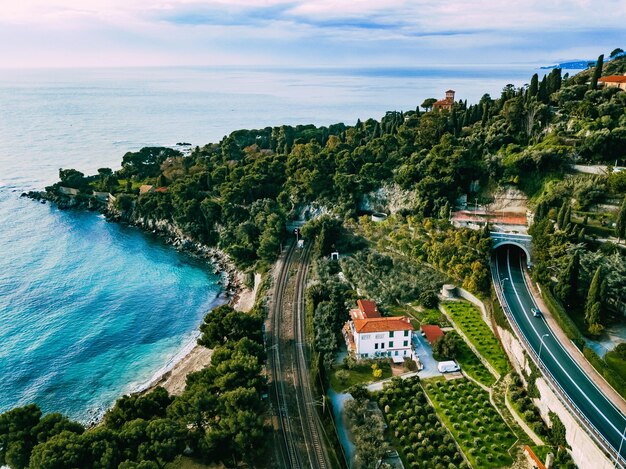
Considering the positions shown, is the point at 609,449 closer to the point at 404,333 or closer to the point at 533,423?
the point at 533,423

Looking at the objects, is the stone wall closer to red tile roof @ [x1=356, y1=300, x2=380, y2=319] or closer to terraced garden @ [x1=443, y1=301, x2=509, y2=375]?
terraced garden @ [x1=443, y1=301, x2=509, y2=375]

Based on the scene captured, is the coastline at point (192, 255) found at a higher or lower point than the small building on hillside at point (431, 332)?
lower

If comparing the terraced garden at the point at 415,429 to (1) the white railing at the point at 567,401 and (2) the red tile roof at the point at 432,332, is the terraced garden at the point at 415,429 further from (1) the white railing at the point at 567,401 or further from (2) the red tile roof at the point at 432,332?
(1) the white railing at the point at 567,401

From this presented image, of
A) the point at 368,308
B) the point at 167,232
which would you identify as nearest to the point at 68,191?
the point at 167,232

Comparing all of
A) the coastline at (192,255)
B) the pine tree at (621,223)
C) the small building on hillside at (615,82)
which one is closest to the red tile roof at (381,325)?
the coastline at (192,255)

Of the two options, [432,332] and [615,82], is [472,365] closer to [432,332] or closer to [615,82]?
[432,332]

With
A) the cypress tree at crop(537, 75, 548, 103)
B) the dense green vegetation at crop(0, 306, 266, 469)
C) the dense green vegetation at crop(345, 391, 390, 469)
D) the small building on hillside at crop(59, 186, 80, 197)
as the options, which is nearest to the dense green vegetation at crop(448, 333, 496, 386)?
the dense green vegetation at crop(345, 391, 390, 469)

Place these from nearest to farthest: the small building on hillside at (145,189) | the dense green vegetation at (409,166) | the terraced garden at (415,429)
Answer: the terraced garden at (415,429), the dense green vegetation at (409,166), the small building on hillside at (145,189)
